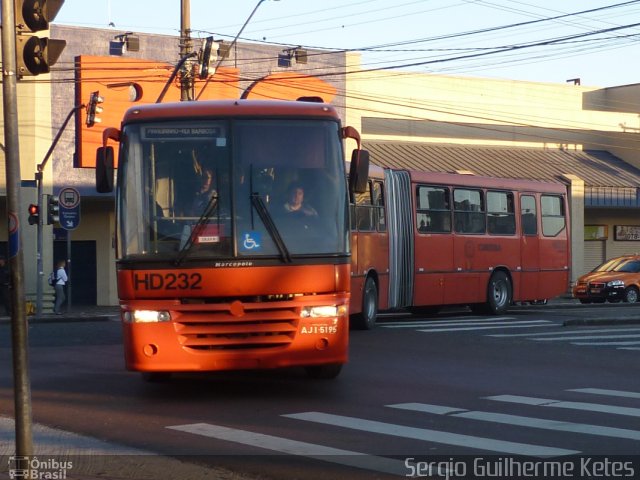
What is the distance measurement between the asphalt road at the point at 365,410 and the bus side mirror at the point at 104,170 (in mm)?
2417

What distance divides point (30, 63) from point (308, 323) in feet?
16.9

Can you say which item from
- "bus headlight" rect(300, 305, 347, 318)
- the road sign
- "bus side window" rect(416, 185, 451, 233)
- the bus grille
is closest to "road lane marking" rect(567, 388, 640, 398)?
"bus headlight" rect(300, 305, 347, 318)

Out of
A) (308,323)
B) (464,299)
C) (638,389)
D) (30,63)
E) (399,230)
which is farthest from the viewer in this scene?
(464,299)

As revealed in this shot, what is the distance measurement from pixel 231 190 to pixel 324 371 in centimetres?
284

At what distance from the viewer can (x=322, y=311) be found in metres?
12.1

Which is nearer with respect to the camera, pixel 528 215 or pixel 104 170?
pixel 104 170

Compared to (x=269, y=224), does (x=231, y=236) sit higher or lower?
lower

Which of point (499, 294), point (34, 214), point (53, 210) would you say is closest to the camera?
point (499, 294)

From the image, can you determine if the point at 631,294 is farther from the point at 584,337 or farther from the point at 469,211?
the point at 584,337

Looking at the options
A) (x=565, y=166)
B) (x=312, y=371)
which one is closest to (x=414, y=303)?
(x=312, y=371)

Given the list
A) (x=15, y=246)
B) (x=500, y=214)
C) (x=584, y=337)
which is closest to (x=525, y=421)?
(x=15, y=246)

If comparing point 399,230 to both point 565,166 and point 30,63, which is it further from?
point 565,166

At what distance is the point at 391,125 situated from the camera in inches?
1939

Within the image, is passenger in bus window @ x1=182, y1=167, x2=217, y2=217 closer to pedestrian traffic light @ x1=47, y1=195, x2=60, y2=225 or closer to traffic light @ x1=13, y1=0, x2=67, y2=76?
traffic light @ x1=13, y1=0, x2=67, y2=76
